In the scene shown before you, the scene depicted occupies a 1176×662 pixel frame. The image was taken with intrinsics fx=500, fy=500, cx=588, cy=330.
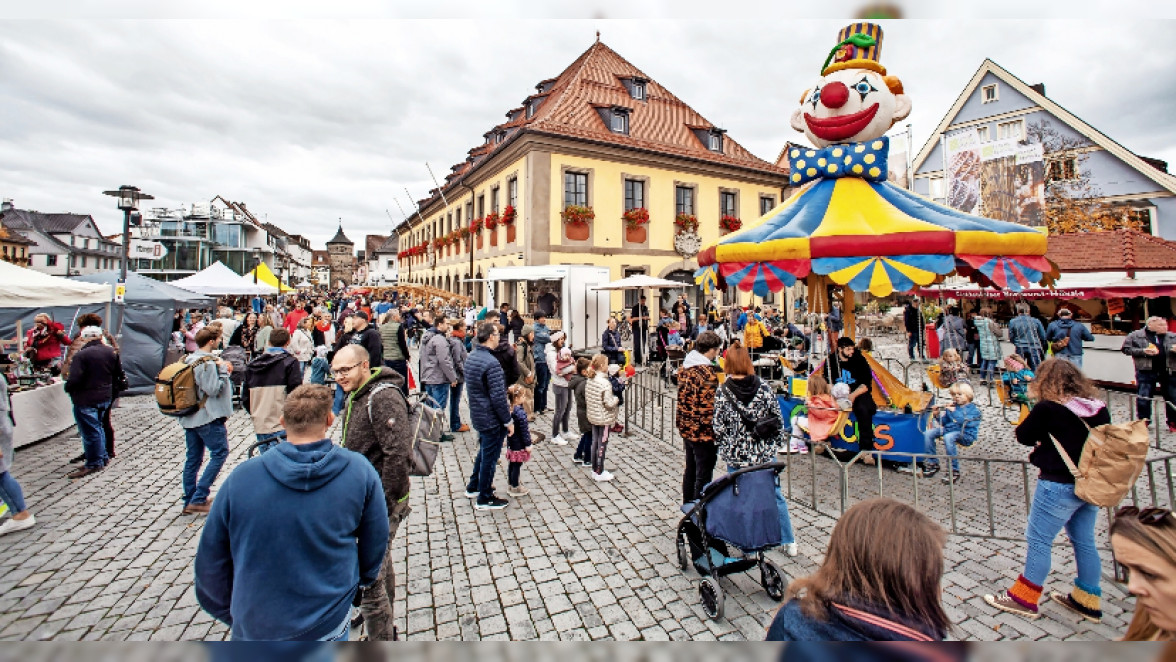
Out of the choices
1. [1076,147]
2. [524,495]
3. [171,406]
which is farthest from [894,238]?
[1076,147]

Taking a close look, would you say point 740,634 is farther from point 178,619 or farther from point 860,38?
point 860,38

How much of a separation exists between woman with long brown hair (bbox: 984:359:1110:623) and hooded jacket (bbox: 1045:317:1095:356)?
9.38 meters

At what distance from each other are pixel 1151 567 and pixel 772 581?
94.1 inches

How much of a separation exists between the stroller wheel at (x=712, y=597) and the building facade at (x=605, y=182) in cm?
1451

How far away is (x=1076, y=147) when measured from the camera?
77.2ft

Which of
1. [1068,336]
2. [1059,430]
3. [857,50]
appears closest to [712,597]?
[1059,430]

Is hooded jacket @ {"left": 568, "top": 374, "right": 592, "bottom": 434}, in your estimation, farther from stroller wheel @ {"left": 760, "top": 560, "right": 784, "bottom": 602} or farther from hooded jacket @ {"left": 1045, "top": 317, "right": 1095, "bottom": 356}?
hooded jacket @ {"left": 1045, "top": 317, "right": 1095, "bottom": 356}

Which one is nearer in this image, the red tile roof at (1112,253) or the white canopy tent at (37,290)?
the white canopy tent at (37,290)

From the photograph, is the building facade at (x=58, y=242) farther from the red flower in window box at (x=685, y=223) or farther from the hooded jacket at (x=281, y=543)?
the hooded jacket at (x=281, y=543)

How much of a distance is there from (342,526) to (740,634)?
103 inches

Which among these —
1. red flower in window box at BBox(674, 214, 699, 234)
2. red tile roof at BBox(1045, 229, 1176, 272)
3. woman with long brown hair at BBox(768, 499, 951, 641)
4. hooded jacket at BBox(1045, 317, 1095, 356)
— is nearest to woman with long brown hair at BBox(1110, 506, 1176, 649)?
woman with long brown hair at BBox(768, 499, 951, 641)

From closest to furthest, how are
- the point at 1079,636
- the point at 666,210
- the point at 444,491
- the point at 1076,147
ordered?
the point at 1079,636, the point at 444,491, the point at 666,210, the point at 1076,147

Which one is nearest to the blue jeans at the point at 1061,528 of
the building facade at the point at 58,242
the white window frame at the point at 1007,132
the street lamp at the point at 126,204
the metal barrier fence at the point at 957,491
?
the metal barrier fence at the point at 957,491

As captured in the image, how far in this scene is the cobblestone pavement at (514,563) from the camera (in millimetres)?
3314
